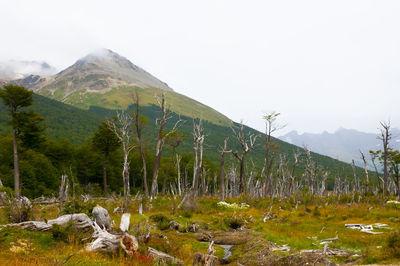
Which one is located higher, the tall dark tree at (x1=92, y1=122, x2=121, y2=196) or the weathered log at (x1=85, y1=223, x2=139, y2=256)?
the tall dark tree at (x1=92, y1=122, x2=121, y2=196)

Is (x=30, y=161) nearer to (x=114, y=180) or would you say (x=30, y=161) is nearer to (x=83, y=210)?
(x=114, y=180)

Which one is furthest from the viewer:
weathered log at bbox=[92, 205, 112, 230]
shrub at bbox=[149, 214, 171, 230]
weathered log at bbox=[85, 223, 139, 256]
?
shrub at bbox=[149, 214, 171, 230]

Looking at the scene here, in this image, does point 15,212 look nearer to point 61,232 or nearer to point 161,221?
point 61,232

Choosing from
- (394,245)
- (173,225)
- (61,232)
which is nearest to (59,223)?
(61,232)

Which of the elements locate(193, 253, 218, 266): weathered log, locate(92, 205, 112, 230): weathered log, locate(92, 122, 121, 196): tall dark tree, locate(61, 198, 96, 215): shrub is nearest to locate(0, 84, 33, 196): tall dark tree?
locate(92, 122, 121, 196): tall dark tree

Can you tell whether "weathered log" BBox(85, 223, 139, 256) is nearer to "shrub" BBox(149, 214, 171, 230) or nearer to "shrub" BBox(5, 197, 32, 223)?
"shrub" BBox(5, 197, 32, 223)

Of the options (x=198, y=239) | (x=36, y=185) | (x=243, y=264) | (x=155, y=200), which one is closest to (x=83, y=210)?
(x=198, y=239)

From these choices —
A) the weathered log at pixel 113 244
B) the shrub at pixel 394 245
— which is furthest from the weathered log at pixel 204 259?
the shrub at pixel 394 245

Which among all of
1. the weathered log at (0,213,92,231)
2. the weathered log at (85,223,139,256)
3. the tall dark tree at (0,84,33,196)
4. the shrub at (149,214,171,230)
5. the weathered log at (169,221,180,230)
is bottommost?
the weathered log at (169,221,180,230)

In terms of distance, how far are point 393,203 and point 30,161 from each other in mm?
52766

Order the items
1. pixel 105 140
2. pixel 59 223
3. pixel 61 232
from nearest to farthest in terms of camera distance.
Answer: pixel 61 232, pixel 59 223, pixel 105 140

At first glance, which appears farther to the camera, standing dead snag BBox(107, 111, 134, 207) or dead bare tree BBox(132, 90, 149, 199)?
dead bare tree BBox(132, 90, 149, 199)

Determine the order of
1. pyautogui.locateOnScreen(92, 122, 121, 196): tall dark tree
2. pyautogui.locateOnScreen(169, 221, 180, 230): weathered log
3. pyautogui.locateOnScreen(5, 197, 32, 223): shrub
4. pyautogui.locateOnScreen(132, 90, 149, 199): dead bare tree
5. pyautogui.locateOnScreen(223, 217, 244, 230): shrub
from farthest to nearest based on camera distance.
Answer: pyautogui.locateOnScreen(92, 122, 121, 196): tall dark tree → pyautogui.locateOnScreen(132, 90, 149, 199): dead bare tree → pyautogui.locateOnScreen(223, 217, 244, 230): shrub → pyautogui.locateOnScreen(169, 221, 180, 230): weathered log → pyautogui.locateOnScreen(5, 197, 32, 223): shrub

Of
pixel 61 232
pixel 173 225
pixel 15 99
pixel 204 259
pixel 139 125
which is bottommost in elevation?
pixel 173 225
